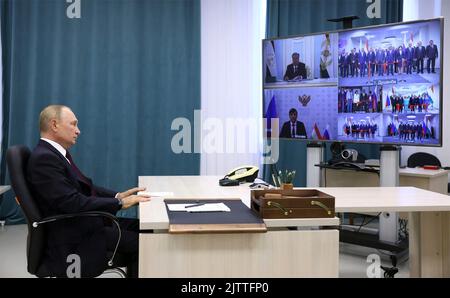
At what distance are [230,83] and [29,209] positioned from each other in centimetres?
342

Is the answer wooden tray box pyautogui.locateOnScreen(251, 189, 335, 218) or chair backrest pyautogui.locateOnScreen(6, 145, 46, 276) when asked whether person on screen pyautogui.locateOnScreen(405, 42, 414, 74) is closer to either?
wooden tray box pyautogui.locateOnScreen(251, 189, 335, 218)

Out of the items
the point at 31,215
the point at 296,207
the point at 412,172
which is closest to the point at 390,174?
the point at 412,172

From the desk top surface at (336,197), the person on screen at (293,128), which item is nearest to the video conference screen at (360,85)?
the person on screen at (293,128)

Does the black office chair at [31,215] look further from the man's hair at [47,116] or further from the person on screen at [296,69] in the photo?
the person on screen at [296,69]

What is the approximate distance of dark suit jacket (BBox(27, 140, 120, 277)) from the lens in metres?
2.21

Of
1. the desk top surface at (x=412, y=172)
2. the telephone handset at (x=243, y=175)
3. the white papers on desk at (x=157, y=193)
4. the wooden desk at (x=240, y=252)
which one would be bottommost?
the wooden desk at (x=240, y=252)

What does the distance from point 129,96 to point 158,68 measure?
1.38 feet

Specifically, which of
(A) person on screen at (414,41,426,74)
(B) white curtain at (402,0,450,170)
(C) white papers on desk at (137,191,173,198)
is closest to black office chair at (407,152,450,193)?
(B) white curtain at (402,0,450,170)

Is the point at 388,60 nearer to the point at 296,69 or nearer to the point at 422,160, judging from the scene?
the point at 296,69

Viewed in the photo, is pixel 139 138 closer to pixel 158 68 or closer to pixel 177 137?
pixel 177 137

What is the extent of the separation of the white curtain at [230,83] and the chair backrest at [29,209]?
3.10 metres

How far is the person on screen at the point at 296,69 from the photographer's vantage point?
4160 millimetres

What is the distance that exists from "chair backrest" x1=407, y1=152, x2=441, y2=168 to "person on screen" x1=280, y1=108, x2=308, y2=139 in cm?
138

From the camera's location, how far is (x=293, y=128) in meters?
4.27
